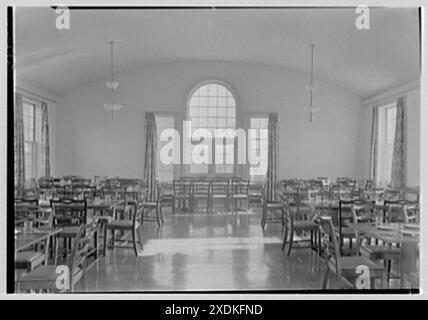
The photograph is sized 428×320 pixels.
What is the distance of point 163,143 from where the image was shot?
1121 cm

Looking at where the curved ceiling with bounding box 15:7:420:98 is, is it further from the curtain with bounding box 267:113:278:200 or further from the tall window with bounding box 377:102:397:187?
the curtain with bounding box 267:113:278:200

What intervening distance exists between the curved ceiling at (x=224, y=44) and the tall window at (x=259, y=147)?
1.56m

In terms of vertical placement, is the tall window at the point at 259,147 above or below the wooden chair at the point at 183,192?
above

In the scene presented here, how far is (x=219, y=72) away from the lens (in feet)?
37.3

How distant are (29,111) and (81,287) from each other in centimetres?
707

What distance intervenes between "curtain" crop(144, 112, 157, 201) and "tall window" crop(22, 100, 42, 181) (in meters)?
2.60

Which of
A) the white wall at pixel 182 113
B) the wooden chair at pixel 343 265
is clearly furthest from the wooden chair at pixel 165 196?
the wooden chair at pixel 343 265

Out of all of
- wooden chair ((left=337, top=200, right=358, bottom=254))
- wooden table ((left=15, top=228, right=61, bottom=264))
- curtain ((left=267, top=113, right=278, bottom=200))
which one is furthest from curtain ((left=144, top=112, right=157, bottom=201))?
wooden table ((left=15, top=228, right=61, bottom=264))

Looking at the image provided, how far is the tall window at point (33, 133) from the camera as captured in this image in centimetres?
966

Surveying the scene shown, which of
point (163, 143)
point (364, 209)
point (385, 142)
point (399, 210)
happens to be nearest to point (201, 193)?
point (163, 143)

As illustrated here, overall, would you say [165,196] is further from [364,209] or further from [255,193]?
[364,209]

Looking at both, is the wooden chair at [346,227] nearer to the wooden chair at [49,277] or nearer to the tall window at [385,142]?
the wooden chair at [49,277]

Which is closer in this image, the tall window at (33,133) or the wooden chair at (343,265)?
the wooden chair at (343,265)

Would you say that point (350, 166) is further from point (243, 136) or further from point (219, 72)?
point (219, 72)
